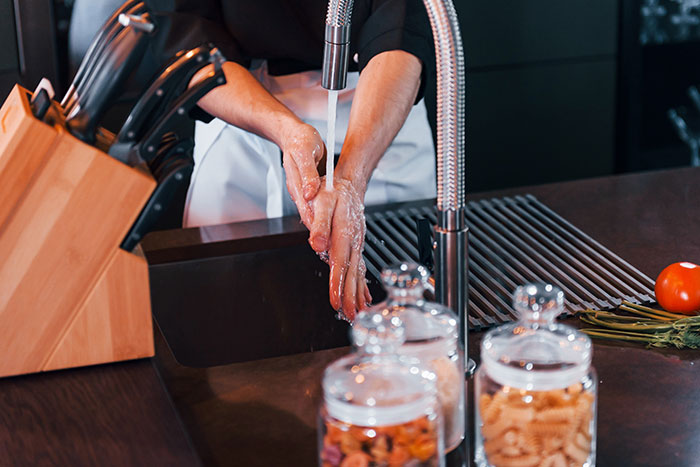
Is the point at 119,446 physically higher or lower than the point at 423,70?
lower

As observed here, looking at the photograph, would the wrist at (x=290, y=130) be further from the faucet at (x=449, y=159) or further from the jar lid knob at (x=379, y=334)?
the jar lid knob at (x=379, y=334)

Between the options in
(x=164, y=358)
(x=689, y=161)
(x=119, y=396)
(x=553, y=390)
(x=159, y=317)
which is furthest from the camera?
(x=689, y=161)

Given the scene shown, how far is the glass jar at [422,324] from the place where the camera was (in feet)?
2.36

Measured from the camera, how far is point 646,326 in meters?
1.05

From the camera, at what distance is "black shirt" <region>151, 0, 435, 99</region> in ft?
5.23

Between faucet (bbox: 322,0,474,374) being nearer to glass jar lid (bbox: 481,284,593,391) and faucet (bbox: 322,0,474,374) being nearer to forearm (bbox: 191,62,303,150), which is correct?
glass jar lid (bbox: 481,284,593,391)

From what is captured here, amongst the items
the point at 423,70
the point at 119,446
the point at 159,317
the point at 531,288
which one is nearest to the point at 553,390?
the point at 531,288

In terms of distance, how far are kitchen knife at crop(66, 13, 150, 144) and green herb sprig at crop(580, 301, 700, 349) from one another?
1.99 feet

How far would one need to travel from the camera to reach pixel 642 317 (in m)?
1.11

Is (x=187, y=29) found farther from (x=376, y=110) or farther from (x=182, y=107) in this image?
(x=182, y=107)

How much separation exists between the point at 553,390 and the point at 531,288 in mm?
82

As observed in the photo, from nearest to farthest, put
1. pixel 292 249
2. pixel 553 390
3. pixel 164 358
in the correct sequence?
1. pixel 553 390
2. pixel 164 358
3. pixel 292 249

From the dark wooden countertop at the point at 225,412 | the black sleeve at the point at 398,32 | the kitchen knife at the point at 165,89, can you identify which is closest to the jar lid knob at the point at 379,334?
the dark wooden countertop at the point at 225,412

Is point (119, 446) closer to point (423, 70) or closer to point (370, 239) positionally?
point (370, 239)
